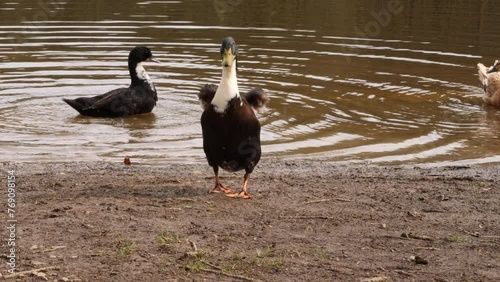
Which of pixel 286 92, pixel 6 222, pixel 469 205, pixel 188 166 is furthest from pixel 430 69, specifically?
pixel 6 222

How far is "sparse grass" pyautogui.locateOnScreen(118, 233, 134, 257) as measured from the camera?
6.40 metres

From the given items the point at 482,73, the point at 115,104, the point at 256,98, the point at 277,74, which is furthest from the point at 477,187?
the point at 277,74

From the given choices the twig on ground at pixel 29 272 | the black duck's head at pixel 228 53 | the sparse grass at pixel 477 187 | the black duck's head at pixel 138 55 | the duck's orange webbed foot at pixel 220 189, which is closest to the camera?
the twig on ground at pixel 29 272

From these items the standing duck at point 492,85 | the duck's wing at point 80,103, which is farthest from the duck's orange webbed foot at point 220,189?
the standing duck at point 492,85

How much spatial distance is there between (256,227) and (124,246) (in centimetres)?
121

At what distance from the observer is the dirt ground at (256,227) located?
6.22 metres

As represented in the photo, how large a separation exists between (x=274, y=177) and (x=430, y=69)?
9.38 metres

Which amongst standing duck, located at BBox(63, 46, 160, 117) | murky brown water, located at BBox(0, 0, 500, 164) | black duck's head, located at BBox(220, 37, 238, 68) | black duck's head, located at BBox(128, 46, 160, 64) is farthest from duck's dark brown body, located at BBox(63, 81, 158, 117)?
black duck's head, located at BBox(220, 37, 238, 68)

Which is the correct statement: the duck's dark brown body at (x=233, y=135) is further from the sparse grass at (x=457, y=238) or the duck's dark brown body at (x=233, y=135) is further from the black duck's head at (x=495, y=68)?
the black duck's head at (x=495, y=68)

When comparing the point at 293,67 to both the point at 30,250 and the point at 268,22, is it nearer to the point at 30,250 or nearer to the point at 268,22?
the point at 268,22

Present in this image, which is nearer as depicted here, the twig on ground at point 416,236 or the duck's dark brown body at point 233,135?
the twig on ground at point 416,236

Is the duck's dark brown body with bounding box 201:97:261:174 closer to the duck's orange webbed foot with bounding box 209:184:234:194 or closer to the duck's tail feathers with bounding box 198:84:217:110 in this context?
the duck's orange webbed foot with bounding box 209:184:234:194

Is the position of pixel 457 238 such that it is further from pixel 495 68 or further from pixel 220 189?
pixel 495 68

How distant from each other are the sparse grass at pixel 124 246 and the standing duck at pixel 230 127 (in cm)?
182
